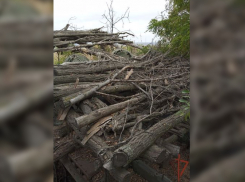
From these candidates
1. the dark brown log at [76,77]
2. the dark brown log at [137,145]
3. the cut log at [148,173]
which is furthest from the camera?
the dark brown log at [76,77]

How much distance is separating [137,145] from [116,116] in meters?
0.83

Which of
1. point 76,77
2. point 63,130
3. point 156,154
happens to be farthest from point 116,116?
point 76,77

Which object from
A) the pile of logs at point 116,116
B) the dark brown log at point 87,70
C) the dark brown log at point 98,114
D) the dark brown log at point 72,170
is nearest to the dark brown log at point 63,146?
the pile of logs at point 116,116

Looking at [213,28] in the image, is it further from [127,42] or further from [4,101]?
[127,42]

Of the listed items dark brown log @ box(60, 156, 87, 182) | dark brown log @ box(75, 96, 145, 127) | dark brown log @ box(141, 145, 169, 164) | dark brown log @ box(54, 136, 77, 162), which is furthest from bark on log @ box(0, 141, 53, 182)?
dark brown log @ box(60, 156, 87, 182)

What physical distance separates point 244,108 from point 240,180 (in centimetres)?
14

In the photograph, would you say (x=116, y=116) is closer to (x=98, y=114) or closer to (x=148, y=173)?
(x=98, y=114)

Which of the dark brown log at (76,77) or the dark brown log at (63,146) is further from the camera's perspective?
the dark brown log at (76,77)

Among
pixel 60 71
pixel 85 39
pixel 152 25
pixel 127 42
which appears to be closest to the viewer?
pixel 60 71

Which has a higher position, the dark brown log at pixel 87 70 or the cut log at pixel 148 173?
the dark brown log at pixel 87 70

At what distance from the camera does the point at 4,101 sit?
437 millimetres

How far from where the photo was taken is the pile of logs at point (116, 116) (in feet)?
9.32

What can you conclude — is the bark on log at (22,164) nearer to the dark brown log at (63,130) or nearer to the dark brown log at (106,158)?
the dark brown log at (106,158)

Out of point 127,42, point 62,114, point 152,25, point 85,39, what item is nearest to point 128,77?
point 62,114
